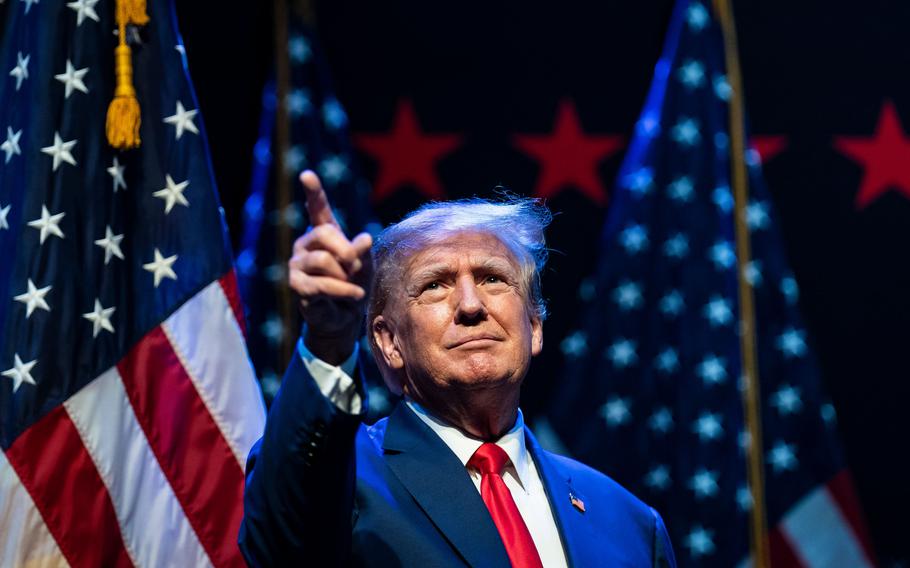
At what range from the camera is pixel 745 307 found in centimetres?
349

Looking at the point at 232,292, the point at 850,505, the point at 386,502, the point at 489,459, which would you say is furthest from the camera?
the point at 850,505

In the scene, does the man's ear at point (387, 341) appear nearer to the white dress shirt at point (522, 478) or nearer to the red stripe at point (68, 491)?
the white dress shirt at point (522, 478)

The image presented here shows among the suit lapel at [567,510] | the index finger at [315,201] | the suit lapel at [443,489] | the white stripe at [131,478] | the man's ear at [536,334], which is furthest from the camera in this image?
the white stripe at [131,478]

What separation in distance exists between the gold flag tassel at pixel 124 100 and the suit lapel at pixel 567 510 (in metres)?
1.00

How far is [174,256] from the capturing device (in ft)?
7.95

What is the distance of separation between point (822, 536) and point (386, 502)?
2013mm

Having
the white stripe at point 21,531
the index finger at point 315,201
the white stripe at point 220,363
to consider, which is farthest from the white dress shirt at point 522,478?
the white stripe at point 21,531

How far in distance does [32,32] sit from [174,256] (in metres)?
0.55

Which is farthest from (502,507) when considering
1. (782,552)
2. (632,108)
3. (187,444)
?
(632,108)

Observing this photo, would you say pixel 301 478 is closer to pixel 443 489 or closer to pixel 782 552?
pixel 443 489

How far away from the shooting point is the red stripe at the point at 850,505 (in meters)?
3.39

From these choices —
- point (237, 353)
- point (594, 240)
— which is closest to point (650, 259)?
point (594, 240)

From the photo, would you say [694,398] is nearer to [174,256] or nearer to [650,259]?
[650,259]

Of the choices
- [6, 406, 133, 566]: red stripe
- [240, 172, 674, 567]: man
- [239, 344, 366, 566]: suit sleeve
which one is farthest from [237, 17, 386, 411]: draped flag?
[239, 344, 366, 566]: suit sleeve
